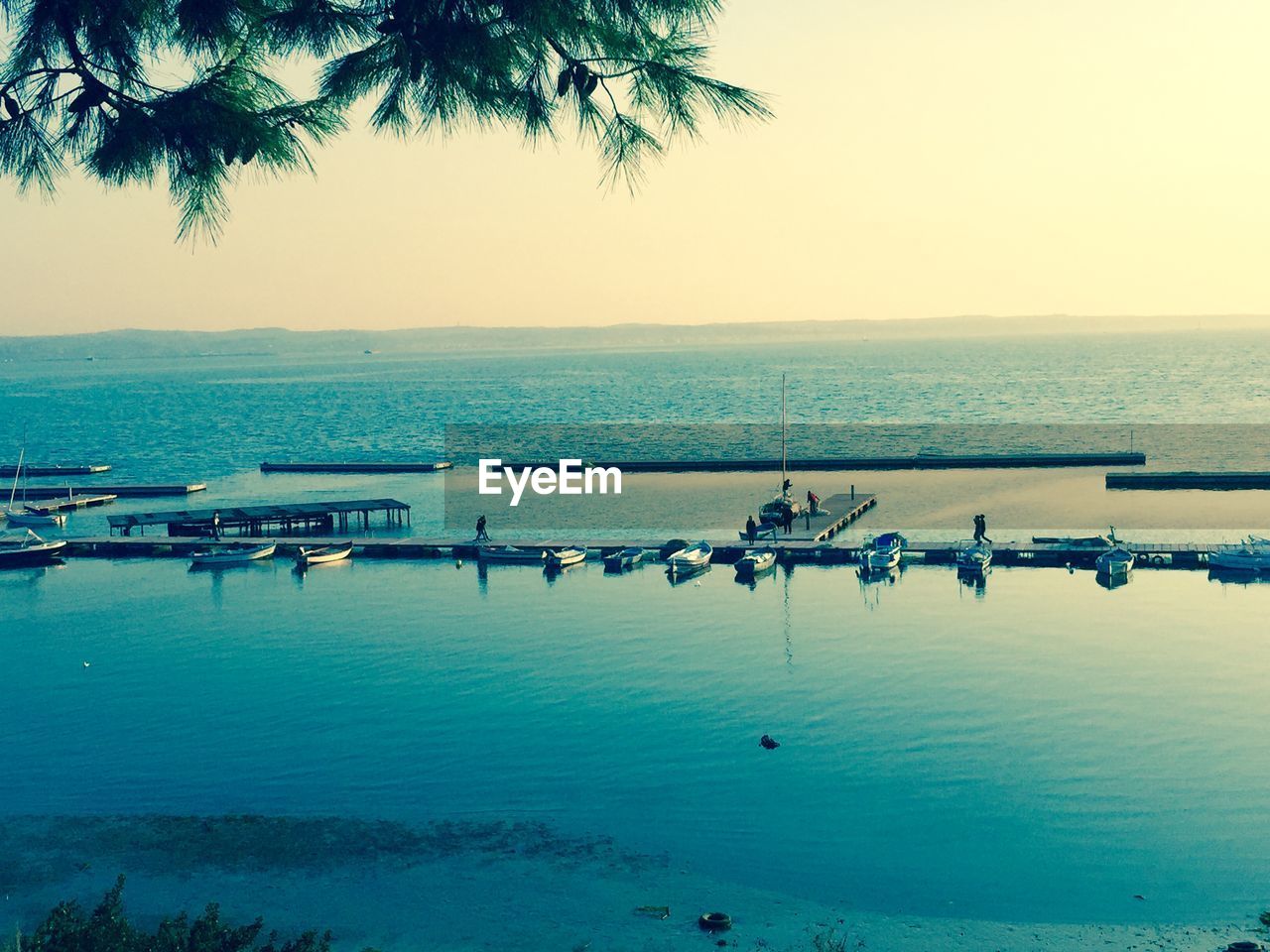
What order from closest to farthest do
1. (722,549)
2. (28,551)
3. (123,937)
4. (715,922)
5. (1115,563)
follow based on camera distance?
1. (123,937)
2. (715,922)
3. (1115,563)
4. (722,549)
5. (28,551)

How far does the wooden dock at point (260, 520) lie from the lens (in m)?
71.4

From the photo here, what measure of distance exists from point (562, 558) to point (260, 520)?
2104cm

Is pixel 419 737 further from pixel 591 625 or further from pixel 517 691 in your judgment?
pixel 591 625

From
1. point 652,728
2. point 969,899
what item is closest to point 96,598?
point 652,728

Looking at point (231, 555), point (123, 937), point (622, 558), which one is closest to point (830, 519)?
point (622, 558)

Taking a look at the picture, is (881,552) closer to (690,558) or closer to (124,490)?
(690,558)

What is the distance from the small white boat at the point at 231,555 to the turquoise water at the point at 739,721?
612 centimetres

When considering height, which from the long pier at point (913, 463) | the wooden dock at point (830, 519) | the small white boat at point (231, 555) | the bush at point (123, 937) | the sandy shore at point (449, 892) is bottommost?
the sandy shore at point (449, 892)

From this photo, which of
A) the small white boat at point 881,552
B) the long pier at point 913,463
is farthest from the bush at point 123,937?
the long pier at point 913,463

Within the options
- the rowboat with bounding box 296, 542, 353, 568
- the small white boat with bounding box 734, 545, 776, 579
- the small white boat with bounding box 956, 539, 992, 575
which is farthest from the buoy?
the rowboat with bounding box 296, 542, 353, 568

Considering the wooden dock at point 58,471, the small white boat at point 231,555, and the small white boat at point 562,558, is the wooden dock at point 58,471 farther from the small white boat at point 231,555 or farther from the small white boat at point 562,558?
the small white boat at point 562,558

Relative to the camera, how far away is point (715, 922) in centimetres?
2359

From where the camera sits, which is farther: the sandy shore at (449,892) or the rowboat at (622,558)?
the rowboat at (622,558)

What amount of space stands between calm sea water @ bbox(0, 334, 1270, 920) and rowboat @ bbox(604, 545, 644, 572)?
1216 millimetres
